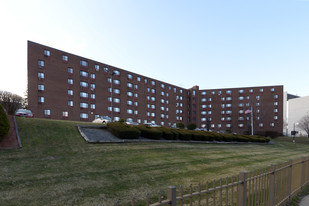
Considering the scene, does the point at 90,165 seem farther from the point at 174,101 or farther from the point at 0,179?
the point at 174,101

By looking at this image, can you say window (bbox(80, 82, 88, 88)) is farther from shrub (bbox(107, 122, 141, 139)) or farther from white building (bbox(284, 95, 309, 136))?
white building (bbox(284, 95, 309, 136))

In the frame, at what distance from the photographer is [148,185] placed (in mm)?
7051

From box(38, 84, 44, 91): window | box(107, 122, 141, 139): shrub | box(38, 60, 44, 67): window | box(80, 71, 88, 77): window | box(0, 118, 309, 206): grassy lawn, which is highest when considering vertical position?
box(38, 60, 44, 67): window

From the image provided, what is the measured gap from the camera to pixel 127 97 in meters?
55.0

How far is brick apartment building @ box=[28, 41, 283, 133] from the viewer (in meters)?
39.2

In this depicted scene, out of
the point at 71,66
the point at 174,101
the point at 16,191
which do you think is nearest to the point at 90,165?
the point at 16,191

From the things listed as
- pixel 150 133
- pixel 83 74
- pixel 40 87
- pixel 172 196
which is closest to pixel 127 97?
pixel 83 74

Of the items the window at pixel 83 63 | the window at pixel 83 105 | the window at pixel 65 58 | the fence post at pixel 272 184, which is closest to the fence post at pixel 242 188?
the fence post at pixel 272 184

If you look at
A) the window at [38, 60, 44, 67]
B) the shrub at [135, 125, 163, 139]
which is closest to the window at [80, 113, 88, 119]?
the window at [38, 60, 44, 67]

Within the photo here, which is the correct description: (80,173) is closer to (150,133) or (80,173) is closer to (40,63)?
(150,133)

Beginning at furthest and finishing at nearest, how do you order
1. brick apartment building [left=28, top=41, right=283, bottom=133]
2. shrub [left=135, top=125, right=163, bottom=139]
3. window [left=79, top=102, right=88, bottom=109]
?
window [left=79, top=102, right=88, bottom=109] < brick apartment building [left=28, top=41, right=283, bottom=133] < shrub [left=135, top=125, right=163, bottom=139]

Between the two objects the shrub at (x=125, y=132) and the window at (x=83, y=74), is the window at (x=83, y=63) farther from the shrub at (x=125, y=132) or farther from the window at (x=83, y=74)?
the shrub at (x=125, y=132)

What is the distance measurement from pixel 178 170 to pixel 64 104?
128ft

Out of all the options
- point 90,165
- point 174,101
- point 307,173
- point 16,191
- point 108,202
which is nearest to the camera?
point 108,202
